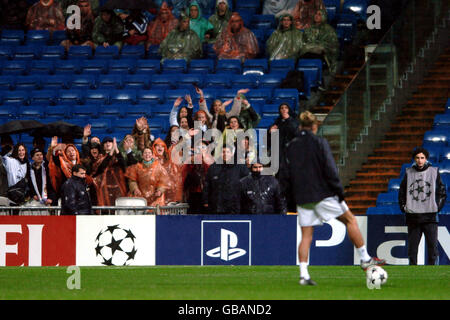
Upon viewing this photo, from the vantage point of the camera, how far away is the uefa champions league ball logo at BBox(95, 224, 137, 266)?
16156mm

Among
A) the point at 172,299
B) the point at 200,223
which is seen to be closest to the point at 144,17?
the point at 200,223

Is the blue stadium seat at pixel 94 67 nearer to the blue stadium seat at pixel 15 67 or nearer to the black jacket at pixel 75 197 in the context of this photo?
the blue stadium seat at pixel 15 67

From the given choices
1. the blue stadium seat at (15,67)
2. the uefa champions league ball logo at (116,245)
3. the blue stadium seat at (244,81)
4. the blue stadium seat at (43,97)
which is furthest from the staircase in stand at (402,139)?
the blue stadium seat at (15,67)

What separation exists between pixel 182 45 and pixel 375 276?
13016 millimetres

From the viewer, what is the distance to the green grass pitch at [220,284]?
31.0ft

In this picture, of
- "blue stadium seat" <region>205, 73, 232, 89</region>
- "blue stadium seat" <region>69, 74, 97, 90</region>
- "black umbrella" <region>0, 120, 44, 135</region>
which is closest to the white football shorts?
"black umbrella" <region>0, 120, 44, 135</region>

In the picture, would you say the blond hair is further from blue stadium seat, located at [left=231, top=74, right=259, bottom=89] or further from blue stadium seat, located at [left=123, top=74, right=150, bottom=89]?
blue stadium seat, located at [left=123, top=74, right=150, bottom=89]

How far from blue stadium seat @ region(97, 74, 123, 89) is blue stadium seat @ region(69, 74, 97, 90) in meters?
0.14

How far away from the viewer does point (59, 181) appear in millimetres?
17391

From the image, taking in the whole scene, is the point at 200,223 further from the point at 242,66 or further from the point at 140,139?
the point at 242,66

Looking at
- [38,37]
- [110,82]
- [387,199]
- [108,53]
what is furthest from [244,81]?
[38,37]

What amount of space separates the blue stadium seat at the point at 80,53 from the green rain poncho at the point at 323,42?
5293 mm

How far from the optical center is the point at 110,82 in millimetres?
22578

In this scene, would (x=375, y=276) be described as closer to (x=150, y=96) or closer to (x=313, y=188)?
(x=313, y=188)
